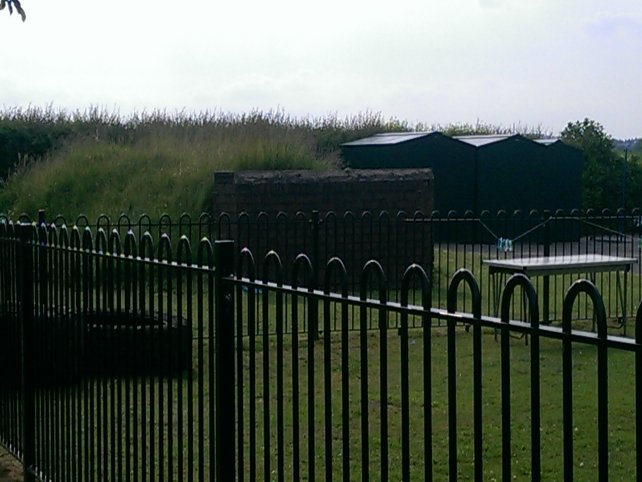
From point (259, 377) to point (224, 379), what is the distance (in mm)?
6194

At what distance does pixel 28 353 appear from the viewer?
6930mm

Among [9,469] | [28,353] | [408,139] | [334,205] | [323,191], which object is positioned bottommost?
[9,469]

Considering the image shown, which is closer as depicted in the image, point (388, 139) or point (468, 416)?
point (468, 416)

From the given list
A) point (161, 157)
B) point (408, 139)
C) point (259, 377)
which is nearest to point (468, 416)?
point (259, 377)

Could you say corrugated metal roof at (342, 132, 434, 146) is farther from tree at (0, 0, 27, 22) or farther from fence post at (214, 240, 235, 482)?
Answer: fence post at (214, 240, 235, 482)

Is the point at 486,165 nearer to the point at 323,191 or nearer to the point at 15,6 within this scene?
the point at 323,191

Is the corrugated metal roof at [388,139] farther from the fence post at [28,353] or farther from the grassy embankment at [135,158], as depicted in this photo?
the fence post at [28,353]

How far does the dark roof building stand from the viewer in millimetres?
26828

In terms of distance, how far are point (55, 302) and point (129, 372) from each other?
1.18 metres

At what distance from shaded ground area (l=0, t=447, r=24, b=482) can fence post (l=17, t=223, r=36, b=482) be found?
509 millimetres

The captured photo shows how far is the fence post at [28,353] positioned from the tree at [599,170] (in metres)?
24.8

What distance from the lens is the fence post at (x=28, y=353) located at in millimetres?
6906

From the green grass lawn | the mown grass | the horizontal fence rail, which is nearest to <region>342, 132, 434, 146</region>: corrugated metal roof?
the green grass lawn

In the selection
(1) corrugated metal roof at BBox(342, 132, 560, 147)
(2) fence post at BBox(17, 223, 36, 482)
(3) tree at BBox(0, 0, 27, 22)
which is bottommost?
(2) fence post at BBox(17, 223, 36, 482)
